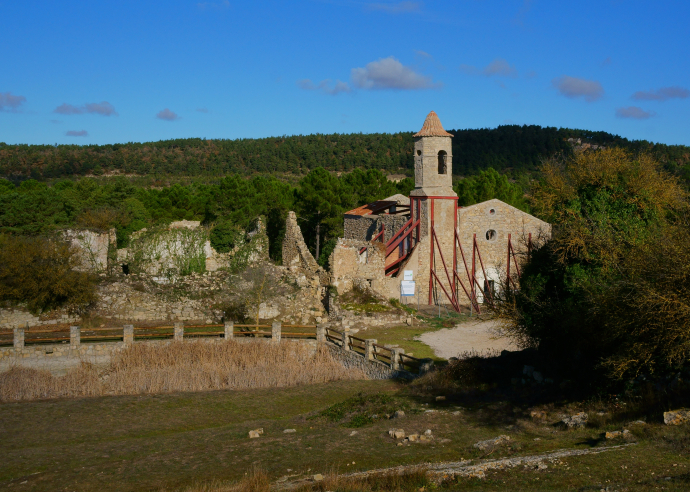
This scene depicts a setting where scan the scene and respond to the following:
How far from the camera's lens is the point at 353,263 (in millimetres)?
26797

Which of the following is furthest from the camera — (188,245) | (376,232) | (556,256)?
(376,232)

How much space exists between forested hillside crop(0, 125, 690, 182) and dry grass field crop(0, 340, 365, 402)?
203 ft

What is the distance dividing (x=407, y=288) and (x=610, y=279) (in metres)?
14.8

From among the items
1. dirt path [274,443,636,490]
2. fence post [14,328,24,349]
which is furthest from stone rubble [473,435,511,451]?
fence post [14,328,24,349]

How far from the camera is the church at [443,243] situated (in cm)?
2797

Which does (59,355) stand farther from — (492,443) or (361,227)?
(361,227)

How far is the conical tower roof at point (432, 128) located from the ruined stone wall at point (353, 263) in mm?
5455

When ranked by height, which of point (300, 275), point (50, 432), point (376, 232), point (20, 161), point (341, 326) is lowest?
point (50, 432)

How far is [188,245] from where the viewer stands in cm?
2927

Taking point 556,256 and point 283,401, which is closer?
point 556,256

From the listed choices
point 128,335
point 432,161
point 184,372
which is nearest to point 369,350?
point 184,372

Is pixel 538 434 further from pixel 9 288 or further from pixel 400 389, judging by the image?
pixel 9 288

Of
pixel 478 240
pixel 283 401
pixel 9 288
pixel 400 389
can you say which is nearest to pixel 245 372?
pixel 283 401

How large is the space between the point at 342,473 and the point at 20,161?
315 ft
